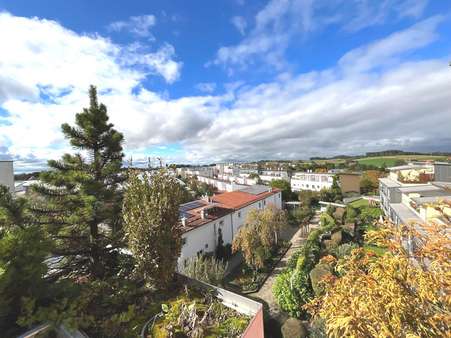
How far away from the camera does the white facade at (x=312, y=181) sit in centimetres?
5593

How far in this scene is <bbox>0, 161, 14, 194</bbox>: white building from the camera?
41.1ft

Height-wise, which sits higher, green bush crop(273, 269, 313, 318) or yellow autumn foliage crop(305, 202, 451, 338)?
yellow autumn foliage crop(305, 202, 451, 338)

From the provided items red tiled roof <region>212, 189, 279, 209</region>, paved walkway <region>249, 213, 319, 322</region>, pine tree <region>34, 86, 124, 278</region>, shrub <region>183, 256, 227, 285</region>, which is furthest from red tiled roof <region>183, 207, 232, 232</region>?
pine tree <region>34, 86, 124, 278</region>

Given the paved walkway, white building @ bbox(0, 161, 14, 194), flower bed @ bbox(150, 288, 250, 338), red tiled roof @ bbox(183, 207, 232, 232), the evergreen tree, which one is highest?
white building @ bbox(0, 161, 14, 194)

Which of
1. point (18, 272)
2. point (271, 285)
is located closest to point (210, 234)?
point (271, 285)

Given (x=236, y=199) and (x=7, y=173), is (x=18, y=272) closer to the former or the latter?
(x=7, y=173)

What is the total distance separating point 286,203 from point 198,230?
2864 centimetres

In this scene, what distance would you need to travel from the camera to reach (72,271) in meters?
8.93

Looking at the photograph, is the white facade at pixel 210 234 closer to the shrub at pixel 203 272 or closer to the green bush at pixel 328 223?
the shrub at pixel 203 272

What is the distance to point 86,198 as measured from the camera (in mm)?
8438

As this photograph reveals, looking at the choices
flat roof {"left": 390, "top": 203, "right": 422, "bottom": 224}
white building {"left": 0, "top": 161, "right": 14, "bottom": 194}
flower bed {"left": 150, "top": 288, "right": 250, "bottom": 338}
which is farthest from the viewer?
flat roof {"left": 390, "top": 203, "right": 422, "bottom": 224}

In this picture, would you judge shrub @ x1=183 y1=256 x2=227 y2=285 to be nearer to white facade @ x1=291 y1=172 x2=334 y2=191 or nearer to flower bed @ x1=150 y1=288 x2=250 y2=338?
flower bed @ x1=150 y1=288 x2=250 y2=338

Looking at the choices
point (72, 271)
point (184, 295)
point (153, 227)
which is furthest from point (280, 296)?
point (72, 271)

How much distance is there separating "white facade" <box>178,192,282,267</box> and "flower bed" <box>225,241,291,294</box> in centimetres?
326
